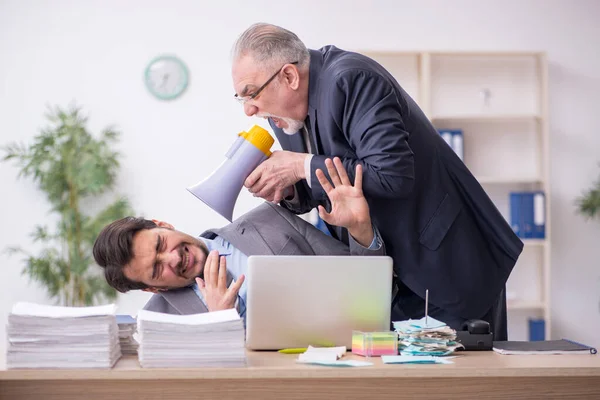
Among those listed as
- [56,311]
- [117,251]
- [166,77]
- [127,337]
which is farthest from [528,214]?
[56,311]

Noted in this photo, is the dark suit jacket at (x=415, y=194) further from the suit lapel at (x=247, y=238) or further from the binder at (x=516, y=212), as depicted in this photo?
the binder at (x=516, y=212)

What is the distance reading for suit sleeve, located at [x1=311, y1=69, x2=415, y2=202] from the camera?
193 cm

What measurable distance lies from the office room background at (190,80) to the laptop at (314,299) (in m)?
3.33

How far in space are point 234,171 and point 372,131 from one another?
40 cm

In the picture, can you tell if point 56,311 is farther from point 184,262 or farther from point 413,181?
point 413,181

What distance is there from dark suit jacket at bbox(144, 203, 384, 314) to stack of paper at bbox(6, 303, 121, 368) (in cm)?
67

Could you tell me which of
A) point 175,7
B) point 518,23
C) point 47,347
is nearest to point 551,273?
point 518,23

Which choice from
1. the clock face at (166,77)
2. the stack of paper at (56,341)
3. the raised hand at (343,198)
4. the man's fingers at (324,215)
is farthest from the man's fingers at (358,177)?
the clock face at (166,77)

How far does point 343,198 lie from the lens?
1947 millimetres

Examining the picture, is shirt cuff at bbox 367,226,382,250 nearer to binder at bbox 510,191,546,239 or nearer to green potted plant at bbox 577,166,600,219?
binder at bbox 510,191,546,239

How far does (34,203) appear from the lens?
5.08 meters

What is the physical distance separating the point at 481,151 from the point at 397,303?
3.19 metres

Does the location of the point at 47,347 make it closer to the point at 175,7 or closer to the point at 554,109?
the point at 175,7

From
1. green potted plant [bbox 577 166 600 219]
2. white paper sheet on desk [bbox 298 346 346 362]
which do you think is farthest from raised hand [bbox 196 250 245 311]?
green potted plant [bbox 577 166 600 219]
